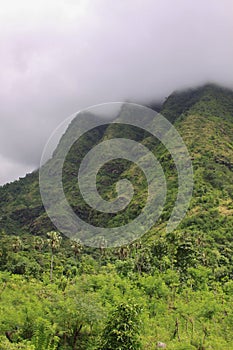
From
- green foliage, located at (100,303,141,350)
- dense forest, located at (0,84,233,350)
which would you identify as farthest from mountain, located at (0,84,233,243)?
green foliage, located at (100,303,141,350)

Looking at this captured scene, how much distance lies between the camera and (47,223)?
6722 inches

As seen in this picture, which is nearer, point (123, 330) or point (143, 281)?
point (123, 330)

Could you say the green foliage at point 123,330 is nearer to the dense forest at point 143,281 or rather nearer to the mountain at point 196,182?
the dense forest at point 143,281

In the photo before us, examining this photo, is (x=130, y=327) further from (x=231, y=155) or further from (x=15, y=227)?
(x=15, y=227)

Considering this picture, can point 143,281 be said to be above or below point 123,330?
above

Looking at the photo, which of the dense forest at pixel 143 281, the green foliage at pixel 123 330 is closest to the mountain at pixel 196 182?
the dense forest at pixel 143 281

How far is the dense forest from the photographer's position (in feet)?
119

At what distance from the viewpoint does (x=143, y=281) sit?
53.5 meters

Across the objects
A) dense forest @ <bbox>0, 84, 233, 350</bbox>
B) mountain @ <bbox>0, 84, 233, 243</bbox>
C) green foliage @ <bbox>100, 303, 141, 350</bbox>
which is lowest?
green foliage @ <bbox>100, 303, 141, 350</bbox>

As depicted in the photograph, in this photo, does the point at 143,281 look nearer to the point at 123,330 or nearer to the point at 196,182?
the point at 123,330

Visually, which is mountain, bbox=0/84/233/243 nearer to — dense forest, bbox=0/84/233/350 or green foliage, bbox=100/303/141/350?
dense forest, bbox=0/84/233/350

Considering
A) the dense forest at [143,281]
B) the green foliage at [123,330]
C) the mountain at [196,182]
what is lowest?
the green foliage at [123,330]

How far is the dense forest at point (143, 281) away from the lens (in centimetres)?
3628

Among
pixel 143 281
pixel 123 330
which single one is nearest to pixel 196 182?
pixel 143 281
